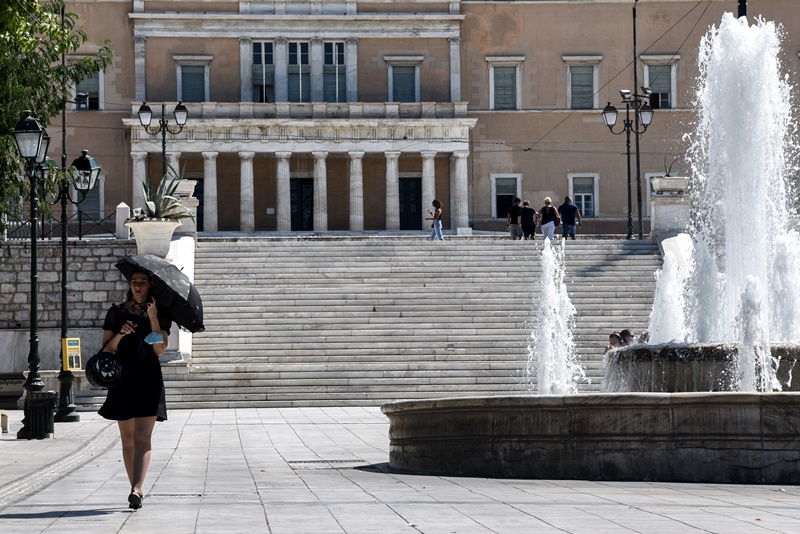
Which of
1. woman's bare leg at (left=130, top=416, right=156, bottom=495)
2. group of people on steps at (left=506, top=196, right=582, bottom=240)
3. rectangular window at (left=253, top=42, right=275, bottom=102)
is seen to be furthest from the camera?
rectangular window at (left=253, top=42, right=275, bottom=102)

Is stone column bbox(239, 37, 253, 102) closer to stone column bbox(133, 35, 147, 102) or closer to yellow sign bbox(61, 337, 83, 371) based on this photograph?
stone column bbox(133, 35, 147, 102)

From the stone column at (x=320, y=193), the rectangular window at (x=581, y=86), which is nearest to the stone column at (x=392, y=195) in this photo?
the stone column at (x=320, y=193)

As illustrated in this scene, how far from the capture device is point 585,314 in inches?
1135

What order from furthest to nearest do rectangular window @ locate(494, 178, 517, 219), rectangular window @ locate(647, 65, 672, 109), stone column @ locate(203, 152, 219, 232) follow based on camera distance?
1. rectangular window @ locate(647, 65, 672, 109)
2. rectangular window @ locate(494, 178, 517, 219)
3. stone column @ locate(203, 152, 219, 232)

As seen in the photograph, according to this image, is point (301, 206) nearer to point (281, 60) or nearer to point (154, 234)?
point (281, 60)

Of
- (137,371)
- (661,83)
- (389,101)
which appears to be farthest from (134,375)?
(661,83)

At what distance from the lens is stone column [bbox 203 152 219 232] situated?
5041 cm

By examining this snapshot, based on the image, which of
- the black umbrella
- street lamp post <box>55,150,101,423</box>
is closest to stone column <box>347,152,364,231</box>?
street lamp post <box>55,150,101,423</box>

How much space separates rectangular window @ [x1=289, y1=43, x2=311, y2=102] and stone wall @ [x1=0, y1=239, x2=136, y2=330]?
21.3m

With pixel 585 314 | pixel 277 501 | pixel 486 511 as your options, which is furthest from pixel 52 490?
pixel 585 314

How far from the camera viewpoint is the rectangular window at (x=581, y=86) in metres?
53.0

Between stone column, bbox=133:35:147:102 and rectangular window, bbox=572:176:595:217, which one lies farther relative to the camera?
rectangular window, bbox=572:176:595:217

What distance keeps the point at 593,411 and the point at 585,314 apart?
17336 millimetres

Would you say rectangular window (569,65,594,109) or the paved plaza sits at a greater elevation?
rectangular window (569,65,594,109)
